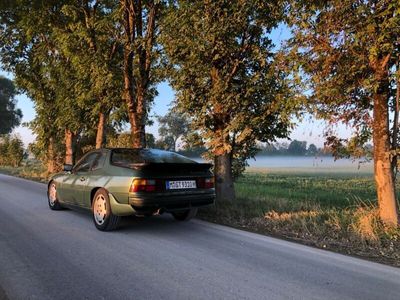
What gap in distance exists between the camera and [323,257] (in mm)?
5457

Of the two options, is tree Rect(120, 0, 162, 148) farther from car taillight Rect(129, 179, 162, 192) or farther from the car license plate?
car taillight Rect(129, 179, 162, 192)

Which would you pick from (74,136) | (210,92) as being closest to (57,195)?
(210,92)

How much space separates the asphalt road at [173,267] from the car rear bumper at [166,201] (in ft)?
1.62

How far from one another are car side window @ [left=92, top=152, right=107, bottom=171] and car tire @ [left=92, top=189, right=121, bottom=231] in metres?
0.57

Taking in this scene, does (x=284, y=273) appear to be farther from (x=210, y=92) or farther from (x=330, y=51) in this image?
(x=210, y=92)

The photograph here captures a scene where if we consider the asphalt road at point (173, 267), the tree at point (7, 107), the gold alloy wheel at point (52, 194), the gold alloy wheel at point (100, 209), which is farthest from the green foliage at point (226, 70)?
the tree at point (7, 107)

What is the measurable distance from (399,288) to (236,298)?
6.08 feet

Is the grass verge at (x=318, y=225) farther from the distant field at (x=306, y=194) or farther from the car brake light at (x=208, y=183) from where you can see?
the car brake light at (x=208, y=183)

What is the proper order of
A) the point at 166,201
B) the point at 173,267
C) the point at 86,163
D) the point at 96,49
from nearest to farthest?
the point at 173,267
the point at 166,201
the point at 86,163
the point at 96,49

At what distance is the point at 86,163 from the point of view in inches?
322

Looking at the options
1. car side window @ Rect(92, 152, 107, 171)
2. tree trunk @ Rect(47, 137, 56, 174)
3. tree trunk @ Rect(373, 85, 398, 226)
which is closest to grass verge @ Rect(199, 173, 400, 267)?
tree trunk @ Rect(373, 85, 398, 226)

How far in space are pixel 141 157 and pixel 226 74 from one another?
3242 millimetres

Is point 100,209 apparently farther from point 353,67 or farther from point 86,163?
point 353,67

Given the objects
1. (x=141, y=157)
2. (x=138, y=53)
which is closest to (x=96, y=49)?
(x=138, y=53)
